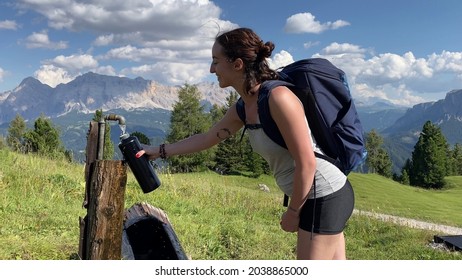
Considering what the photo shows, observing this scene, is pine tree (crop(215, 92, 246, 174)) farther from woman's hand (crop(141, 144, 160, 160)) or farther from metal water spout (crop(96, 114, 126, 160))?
woman's hand (crop(141, 144, 160, 160))

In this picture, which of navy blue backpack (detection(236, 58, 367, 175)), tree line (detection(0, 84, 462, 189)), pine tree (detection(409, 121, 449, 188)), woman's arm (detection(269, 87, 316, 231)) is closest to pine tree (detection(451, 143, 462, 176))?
tree line (detection(0, 84, 462, 189))

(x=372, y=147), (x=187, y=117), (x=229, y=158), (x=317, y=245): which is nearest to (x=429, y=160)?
(x=229, y=158)

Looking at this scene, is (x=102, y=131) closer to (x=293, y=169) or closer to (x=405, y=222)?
(x=293, y=169)

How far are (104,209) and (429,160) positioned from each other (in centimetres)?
6351

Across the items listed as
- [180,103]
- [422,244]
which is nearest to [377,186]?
[180,103]

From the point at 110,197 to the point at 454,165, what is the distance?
294ft

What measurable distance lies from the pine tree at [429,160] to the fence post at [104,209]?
206 ft

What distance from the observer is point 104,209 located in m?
4.08

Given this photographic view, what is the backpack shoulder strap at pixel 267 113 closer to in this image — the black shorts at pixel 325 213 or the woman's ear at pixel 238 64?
the woman's ear at pixel 238 64

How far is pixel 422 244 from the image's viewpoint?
421 inches

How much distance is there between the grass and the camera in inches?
281

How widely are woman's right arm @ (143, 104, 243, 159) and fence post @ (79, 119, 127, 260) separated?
36 cm

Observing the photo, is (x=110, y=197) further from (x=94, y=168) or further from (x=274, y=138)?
(x=274, y=138)

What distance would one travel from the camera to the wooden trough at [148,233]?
197 inches
